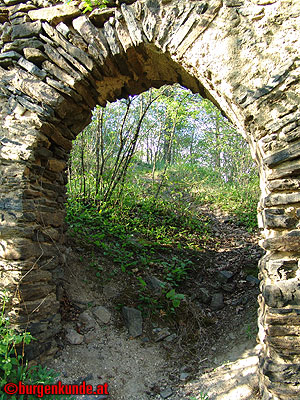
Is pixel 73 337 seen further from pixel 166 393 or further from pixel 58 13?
pixel 58 13

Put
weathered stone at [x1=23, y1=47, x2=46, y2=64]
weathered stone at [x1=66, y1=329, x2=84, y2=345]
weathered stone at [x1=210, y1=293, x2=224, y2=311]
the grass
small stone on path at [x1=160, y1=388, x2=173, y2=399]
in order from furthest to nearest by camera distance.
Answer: the grass < weathered stone at [x1=210, y1=293, x2=224, y2=311] < weathered stone at [x1=66, y1=329, x2=84, y2=345] < weathered stone at [x1=23, y1=47, x2=46, y2=64] < small stone on path at [x1=160, y1=388, x2=173, y2=399]

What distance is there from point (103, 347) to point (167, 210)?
367cm

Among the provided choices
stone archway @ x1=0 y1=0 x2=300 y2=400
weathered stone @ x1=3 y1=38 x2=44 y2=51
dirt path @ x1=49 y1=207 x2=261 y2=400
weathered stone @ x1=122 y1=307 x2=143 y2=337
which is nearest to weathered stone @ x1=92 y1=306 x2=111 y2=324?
dirt path @ x1=49 y1=207 x2=261 y2=400

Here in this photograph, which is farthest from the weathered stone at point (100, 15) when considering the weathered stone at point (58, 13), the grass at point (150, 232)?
the grass at point (150, 232)

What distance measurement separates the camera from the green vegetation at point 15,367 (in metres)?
2.12

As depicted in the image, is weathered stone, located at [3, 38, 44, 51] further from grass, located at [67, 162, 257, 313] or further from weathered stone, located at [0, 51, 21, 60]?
grass, located at [67, 162, 257, 313]

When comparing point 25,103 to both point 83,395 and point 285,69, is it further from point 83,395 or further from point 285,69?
point 83,395

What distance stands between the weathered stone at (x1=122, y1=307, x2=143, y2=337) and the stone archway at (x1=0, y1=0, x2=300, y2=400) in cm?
96

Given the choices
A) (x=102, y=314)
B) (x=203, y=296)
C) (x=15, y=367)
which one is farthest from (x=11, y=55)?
(x=203, y=296)

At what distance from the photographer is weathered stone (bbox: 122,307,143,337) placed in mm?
3389

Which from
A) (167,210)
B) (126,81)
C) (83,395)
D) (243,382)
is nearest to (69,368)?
(83,395)

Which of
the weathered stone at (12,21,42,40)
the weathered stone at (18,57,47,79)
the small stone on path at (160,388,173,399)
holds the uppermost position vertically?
the weathered stone at (12,21,42,40)

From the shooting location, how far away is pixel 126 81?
301cm

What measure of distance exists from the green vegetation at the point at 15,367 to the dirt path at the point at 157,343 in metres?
0.23
